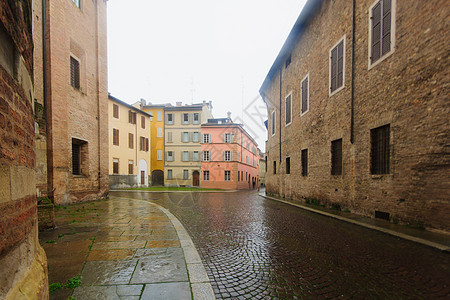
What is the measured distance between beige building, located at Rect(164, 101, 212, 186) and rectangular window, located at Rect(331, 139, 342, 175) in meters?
27.5

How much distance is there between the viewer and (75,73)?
1219 cm

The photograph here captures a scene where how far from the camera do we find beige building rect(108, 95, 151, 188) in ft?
88.7

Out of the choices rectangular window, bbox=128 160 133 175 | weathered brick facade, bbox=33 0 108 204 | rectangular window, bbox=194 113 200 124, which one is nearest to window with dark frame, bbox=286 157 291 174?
weathered brick facade, bbox=33 0 108 204

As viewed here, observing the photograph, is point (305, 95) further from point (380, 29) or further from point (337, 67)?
point (380, 29)

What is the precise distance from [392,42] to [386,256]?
249 inches

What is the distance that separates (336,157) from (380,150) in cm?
267

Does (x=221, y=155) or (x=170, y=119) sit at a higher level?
(x=170, y=119)

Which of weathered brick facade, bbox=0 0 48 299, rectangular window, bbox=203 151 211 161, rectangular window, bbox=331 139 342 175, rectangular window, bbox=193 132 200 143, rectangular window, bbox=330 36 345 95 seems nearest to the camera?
weathered brick facade, bbox=0 0 48 299

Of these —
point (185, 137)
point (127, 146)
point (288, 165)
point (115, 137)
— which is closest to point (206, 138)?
point (185, 137)

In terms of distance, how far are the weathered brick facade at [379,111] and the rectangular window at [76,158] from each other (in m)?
12.2

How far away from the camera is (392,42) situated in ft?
23.4

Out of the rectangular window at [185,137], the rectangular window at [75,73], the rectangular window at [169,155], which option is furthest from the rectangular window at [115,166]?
the rectangular window at [75,73]

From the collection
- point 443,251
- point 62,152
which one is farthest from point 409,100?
point 62,152

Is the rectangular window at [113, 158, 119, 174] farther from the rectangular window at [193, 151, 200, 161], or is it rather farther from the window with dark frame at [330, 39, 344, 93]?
the window with dark frame at [330, 39, 344, 93]
